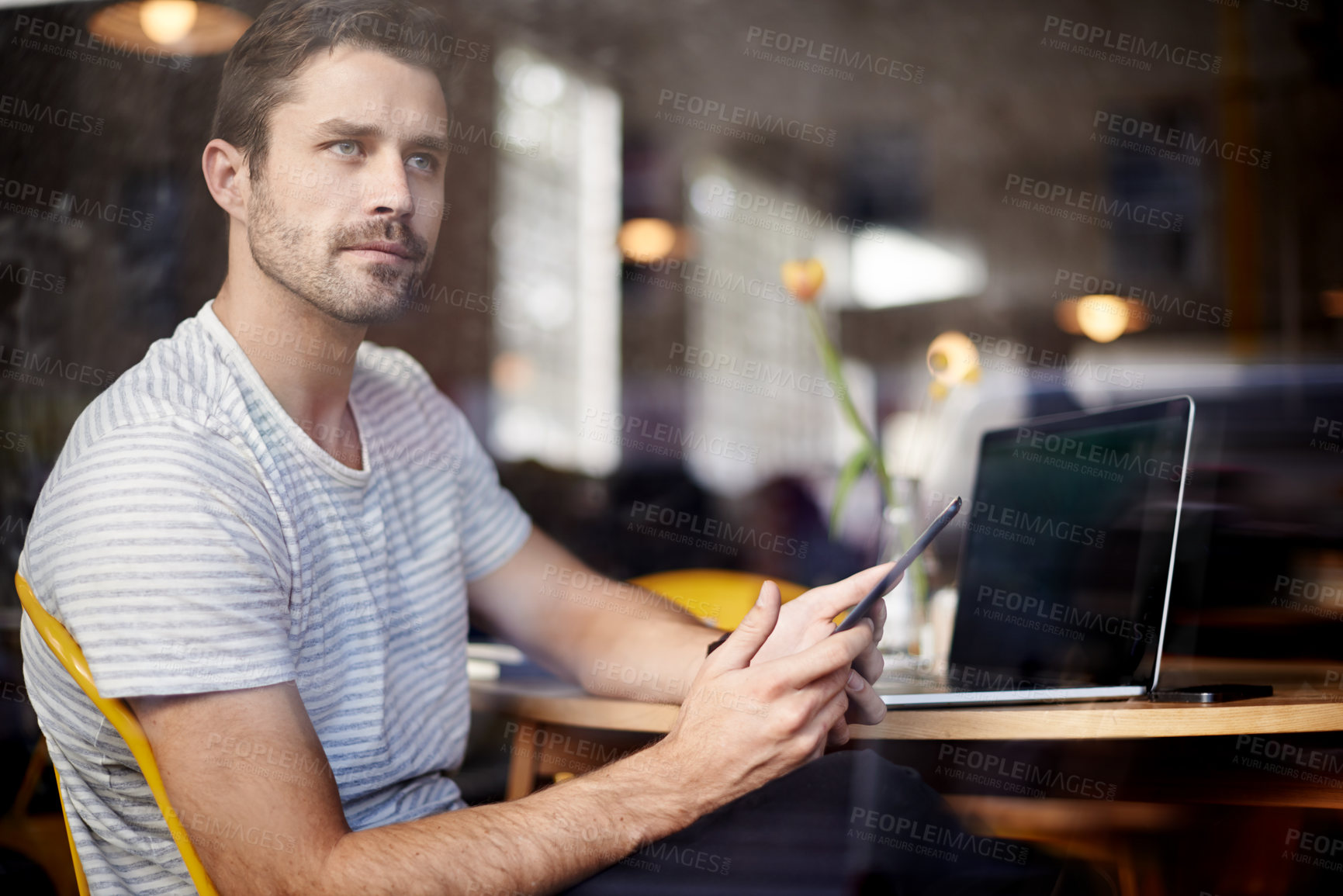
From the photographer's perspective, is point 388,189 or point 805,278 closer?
point 388,189

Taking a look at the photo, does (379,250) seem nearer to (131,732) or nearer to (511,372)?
(131,732)

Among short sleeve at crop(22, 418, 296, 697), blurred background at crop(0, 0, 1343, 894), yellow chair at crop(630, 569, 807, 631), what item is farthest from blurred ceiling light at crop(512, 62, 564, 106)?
short sleeve at crop(22, 418, 296, 697)

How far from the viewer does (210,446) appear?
1001 millimetres

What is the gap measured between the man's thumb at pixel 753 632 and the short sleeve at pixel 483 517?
522mm

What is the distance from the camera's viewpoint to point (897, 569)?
95 cm

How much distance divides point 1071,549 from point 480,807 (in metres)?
0.77

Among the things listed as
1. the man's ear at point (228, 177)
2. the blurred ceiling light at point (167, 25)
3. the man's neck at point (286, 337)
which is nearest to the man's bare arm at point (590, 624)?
the man's neck at point (286, 337)

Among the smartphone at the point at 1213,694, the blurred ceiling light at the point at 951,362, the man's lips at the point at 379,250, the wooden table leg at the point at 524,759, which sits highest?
the blurred ceiling light at the point at 951,362

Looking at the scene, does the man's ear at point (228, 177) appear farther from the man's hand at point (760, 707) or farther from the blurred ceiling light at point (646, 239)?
the blurred ceiling light at point (646, 239)

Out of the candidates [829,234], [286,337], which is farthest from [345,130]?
[829,234]

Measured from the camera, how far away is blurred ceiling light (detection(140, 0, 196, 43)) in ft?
7.29

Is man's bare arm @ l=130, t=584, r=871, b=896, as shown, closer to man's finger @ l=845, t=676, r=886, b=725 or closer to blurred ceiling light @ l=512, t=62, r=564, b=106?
man's finger @ l=845, t=676, r=886, b=725

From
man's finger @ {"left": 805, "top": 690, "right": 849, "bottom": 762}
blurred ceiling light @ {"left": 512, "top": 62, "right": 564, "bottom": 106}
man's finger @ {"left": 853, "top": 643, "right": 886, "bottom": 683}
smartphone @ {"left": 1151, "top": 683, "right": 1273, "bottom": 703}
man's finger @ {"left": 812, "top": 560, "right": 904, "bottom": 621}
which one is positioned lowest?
man's finger @ {"left": 805, "top": 690, "right": 849, "bottom": 762}

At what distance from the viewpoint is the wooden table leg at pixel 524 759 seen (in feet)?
5.00
